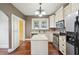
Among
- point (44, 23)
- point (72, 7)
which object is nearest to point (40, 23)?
point (44, 23)

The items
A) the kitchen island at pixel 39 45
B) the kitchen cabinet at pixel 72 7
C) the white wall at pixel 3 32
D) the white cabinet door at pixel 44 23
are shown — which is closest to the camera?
the kitchen cabinet at pixel 72 7

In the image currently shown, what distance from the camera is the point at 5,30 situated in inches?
269

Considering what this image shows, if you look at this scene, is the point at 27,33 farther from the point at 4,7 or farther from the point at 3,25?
the point at 4,7

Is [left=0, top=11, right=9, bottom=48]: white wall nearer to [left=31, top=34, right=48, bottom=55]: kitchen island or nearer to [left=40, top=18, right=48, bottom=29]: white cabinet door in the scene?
[left=31, top=34, right=48, bottom=55]: kitchen island

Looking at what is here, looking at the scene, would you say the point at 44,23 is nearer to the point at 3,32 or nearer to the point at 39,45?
the point at 3,32

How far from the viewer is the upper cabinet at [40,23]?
11.7m

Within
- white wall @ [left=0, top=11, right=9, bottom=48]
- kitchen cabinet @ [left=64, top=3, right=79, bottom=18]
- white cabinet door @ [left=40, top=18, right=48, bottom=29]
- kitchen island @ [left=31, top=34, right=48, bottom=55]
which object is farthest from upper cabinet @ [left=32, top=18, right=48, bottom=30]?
kitchen island @ [left=31, top=34, right=48, bottom=55]

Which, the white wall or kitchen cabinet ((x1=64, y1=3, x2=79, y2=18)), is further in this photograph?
the white wall

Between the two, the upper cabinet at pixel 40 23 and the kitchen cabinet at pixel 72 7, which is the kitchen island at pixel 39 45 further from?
the upper cabinet at pixel 40 23

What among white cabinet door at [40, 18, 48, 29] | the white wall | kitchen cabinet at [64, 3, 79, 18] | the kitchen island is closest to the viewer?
kitchen cabinet at [64, 3, 79, 18]

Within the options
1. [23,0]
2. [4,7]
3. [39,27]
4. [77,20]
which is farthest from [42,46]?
[39,27]

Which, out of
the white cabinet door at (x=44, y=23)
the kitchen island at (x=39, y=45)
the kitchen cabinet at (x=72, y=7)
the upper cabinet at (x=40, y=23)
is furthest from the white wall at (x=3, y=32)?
the white cabinet door at (x=44, y=23)

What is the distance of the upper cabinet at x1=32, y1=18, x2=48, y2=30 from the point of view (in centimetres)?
1170

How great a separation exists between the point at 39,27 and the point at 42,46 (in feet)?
24.4
